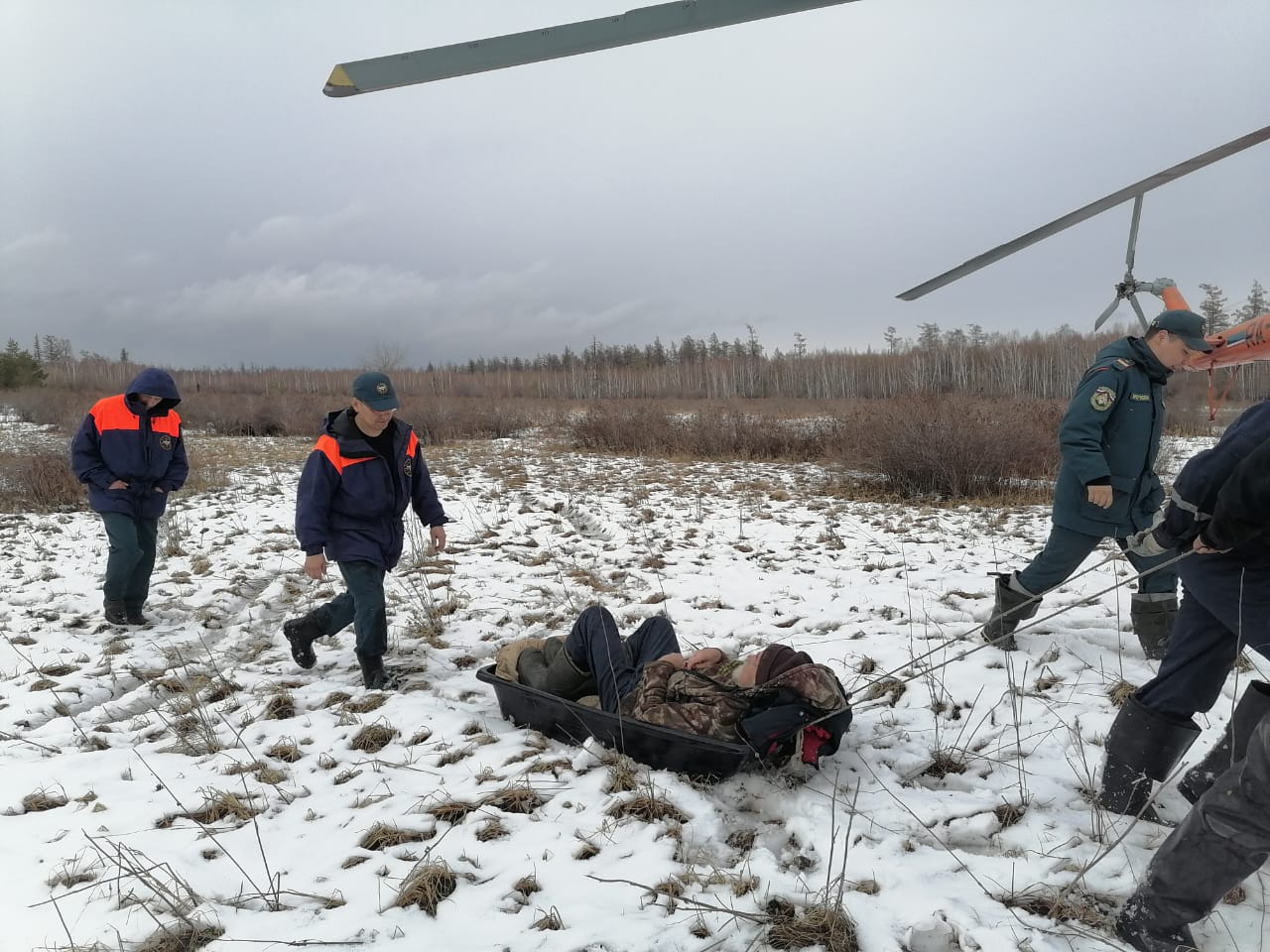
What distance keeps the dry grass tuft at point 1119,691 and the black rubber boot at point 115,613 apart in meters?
6.90

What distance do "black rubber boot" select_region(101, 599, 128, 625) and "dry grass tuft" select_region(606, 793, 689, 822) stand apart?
483cm

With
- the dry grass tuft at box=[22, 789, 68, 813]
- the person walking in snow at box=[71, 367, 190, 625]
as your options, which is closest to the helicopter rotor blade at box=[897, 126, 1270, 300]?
the dry grass tuft at box=[22, 789, 68, 813]

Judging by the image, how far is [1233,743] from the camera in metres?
2.39

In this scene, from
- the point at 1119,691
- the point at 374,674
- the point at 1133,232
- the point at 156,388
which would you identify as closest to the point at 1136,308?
the point at 1133,232

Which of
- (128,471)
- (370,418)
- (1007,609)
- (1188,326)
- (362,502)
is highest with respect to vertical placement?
(1188,326)

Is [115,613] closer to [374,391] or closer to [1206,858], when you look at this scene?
[374,391]

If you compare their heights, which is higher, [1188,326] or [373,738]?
[1188,326]

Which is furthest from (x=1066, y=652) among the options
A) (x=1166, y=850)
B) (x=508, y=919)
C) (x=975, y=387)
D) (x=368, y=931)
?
(x=975, y=387)

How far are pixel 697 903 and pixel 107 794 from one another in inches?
112

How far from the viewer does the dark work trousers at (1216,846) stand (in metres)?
1.79

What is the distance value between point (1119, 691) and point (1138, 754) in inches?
53.1

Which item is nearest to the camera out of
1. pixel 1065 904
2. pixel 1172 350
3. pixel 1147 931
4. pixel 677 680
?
pixel 1147 931

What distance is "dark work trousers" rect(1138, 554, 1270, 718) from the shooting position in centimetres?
215

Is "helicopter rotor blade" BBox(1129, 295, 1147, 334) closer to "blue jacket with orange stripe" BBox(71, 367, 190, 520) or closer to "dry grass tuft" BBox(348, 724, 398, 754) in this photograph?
"dry grass tuft" BBox(348, 724, 398, 754)
